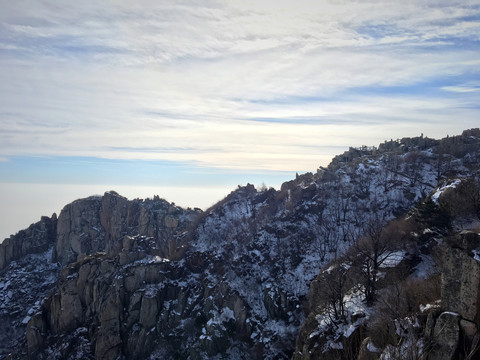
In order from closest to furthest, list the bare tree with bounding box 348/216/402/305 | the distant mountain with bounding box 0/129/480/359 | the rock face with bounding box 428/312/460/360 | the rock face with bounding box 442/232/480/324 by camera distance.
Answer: the rock face with bounding box 428/312/460/360 < the rock face with bounding box 442/232/480/324 < the bare tree with bounding box 348/216/402/305 < the distant mountain with bounding box 0/129/480/359

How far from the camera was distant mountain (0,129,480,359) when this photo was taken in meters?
33.3

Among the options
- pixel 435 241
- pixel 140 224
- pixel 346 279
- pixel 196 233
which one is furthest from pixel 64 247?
pixel 435 241

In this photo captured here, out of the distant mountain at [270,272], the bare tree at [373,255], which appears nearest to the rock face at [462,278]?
the distant mountain at [270,272]

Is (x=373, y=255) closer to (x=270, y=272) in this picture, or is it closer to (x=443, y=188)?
(x=443, y=188)

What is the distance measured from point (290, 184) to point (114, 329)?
176 feet

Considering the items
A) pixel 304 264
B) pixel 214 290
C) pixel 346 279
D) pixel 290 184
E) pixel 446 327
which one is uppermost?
pixel 290 184

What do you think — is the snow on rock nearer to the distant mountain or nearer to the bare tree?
the distant mountain

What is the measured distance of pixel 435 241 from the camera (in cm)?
3591

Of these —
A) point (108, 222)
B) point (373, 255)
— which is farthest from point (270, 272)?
point (108, 222)

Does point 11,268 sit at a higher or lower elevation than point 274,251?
lower

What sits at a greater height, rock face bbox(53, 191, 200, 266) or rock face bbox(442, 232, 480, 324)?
rock face bbox(442, 232, 480, 324)

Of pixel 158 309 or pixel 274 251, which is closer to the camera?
pixel 158 309

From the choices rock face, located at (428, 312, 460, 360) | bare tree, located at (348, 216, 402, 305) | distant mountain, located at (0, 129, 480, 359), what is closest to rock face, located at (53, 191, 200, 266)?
distant mountain, located at (0, 129, 480, 359)

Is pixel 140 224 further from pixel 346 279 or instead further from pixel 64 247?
pixel 346 279
